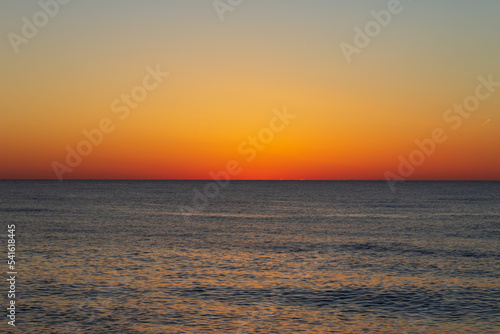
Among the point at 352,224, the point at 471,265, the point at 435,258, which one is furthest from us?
the point at 352,224

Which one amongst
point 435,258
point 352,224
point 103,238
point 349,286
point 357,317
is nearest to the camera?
point 357,317

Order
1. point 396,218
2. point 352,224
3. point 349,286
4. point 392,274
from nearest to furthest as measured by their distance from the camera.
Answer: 1. point 349,286
2. point 392,274
3. point 352,224
4. point 396,218

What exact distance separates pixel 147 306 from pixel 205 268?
10117 mm

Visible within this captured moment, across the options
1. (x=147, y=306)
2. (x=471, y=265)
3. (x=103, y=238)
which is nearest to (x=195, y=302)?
(x=147, y=306)

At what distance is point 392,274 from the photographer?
35062 millimetres

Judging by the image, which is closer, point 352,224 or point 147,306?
point 147,306

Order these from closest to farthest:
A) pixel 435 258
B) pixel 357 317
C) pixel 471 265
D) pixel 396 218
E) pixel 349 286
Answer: pixel 357 317, pixel 349 286, pixel 471 265, pixel 435 258, pixel 396 218

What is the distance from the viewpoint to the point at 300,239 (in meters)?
54.4

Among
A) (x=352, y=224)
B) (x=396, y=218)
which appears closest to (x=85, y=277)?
(x=352, y=224)

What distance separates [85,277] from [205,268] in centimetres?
795

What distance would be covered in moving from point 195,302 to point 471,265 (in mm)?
22167

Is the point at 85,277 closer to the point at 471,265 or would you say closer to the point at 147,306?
the point at 147,306

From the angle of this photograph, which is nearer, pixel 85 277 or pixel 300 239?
pixel 85 277

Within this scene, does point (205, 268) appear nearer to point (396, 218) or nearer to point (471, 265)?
point (471, 265)
